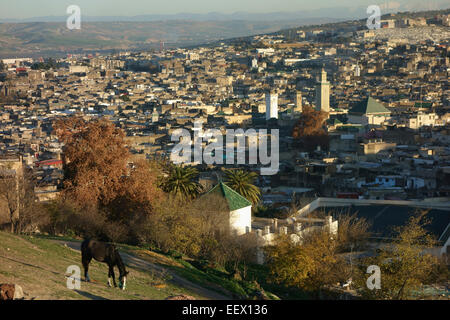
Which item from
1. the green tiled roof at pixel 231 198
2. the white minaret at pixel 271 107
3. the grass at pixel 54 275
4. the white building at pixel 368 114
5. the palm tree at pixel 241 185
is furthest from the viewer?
the white minaret at pixel 271 107

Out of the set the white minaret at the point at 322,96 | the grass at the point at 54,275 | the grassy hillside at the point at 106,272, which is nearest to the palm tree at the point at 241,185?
the grassy hillside at the point at 106,272

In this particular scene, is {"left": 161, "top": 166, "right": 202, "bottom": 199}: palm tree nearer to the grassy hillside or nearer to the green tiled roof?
the green tiled roof

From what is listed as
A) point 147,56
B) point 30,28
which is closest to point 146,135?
point 147,56

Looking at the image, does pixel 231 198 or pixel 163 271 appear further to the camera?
pixel 231 198

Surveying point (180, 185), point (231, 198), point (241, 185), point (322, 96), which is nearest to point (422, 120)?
point (322, 96)

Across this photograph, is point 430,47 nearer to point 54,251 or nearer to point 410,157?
point 410,157

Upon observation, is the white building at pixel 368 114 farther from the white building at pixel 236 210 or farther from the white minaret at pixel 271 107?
the white building at pixel 236 210

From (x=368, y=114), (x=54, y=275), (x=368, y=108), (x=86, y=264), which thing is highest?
(x=86, y=264)

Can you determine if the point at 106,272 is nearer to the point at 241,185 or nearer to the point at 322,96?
the point at 241,185
